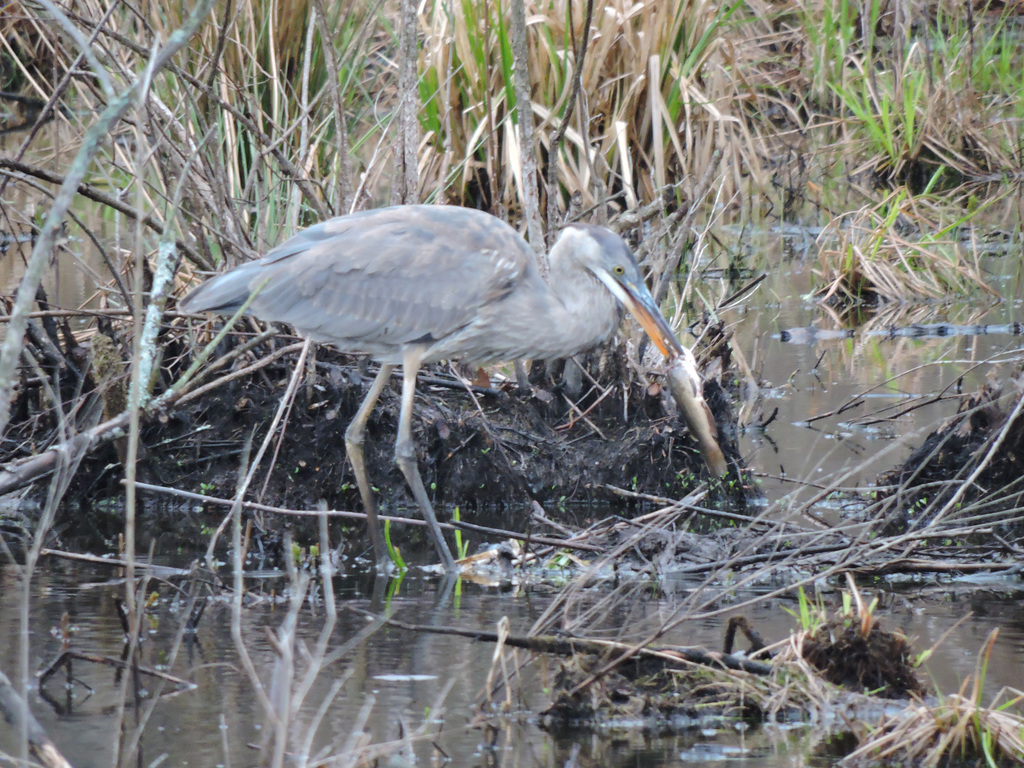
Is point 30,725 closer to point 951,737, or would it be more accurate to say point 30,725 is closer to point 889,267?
point 951,737

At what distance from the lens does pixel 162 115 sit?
5930mm

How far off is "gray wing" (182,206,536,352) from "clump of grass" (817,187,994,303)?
4620 mm

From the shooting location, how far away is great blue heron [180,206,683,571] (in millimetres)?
5508

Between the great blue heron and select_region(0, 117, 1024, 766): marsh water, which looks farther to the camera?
the great blue heron

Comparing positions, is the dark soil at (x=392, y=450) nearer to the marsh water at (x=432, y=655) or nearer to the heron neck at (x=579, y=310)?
the marsh water at (x=432, y=655)

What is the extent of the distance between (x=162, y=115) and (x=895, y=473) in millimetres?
3413

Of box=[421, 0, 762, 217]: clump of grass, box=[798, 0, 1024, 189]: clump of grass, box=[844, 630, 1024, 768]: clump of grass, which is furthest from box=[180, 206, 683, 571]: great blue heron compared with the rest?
box=[798, 0, 1024, 189]: clump of grass

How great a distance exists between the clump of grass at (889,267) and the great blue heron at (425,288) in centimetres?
443

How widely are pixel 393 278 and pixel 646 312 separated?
3.36 ft

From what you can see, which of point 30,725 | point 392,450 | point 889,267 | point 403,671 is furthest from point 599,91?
point 30,725

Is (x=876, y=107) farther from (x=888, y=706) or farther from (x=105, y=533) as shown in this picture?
(x=888, y=706)

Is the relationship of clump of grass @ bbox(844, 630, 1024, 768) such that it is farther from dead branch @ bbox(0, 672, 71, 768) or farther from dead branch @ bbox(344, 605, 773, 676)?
dead branch @ bbox(0, 672, 71, 768)

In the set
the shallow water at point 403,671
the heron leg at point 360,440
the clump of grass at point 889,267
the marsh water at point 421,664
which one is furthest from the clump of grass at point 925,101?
the shallow water at point 403,671

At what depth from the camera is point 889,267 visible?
31.6ft
